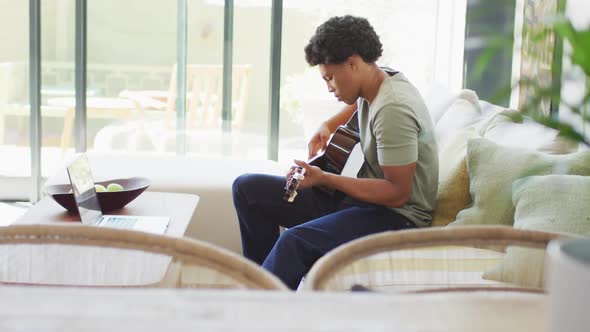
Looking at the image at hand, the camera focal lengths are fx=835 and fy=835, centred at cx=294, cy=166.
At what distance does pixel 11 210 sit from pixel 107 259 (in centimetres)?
467

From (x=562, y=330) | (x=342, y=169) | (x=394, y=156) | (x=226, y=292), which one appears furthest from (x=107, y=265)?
(x=342, y=169)

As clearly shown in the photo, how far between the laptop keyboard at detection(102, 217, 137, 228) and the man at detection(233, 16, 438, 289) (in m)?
0.43

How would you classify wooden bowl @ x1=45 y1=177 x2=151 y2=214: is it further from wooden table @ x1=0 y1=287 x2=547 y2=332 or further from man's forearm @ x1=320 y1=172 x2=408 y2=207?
wooden table @ x1=0 y1=287 x2=547 y2=332

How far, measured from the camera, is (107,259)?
1.04m

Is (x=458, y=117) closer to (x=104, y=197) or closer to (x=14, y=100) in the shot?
(x=104, y=197)

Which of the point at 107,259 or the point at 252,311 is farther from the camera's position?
the point at 107,259

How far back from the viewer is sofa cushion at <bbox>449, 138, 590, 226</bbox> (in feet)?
7.69

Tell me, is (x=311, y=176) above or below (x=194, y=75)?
below

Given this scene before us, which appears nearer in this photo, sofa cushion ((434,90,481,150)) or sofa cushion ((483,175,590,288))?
sofa cushion ((483,175,590,288))

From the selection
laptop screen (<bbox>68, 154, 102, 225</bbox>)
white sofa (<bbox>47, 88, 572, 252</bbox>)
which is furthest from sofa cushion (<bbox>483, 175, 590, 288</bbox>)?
laptop screen (<bbox>68, 154, 102, 225</bbox>)

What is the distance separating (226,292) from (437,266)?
14.6 inches

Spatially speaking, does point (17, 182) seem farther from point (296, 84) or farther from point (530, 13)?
point (530, 13)

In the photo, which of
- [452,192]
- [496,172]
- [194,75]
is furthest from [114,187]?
[194,75]

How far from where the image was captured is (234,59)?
593cm
